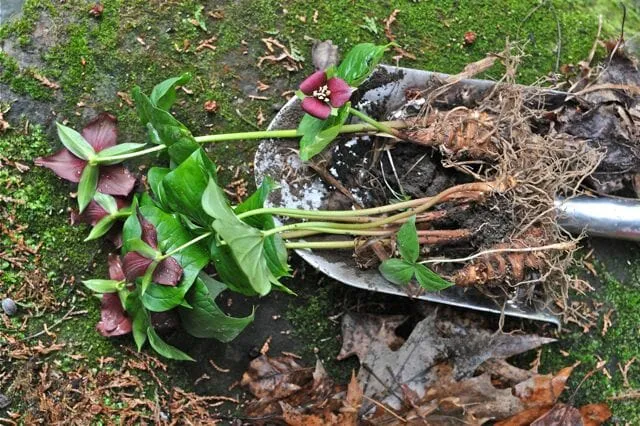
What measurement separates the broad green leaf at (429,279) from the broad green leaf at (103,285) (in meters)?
0.80

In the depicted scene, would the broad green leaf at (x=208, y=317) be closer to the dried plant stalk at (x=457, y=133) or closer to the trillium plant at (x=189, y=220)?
the trillium plant at (x=189, y=220)

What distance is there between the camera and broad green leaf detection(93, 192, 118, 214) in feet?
5.75

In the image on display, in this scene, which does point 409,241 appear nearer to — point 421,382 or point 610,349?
point 421,382

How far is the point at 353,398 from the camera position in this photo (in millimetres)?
1768

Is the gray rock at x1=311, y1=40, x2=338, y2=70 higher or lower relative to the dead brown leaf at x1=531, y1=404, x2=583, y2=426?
higher

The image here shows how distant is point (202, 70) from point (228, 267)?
2.38 ft

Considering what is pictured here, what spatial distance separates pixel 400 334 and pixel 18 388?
1.11 metres

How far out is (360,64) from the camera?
164cm

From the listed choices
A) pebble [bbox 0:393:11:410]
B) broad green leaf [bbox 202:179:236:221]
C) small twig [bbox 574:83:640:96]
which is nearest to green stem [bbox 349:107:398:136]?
broad green leaf [bbox 202:179:236:221]

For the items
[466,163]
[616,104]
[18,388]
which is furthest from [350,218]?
[18,388]

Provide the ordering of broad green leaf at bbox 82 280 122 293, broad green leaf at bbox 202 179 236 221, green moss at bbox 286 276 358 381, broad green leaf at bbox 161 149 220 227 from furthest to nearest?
1. green moss at bbox 286 276 358 381
2. broad green leaf at bbox 82 280 122 293
3. broad green leaf at bbox 161 149 220 227
4. broad green leaf at bbox 202 179 236 221

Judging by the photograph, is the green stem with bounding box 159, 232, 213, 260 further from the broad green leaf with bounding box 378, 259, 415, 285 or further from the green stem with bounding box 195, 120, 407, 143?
the broad green leaf with bounding box 378, 259, 415, 285

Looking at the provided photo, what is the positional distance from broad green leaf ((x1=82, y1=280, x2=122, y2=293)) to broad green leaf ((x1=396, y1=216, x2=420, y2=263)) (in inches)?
30.0

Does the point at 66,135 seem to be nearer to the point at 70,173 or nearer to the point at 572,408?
the point at 70,173
